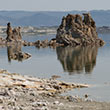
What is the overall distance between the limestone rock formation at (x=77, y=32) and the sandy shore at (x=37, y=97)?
88070 mm

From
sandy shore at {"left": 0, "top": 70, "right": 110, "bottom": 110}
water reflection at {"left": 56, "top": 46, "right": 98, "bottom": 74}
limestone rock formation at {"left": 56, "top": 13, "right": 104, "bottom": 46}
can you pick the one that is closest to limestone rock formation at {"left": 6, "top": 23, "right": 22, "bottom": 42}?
limestone rock formation at {"left": 56, "top": 13, "right": 104, "bottom": 46}

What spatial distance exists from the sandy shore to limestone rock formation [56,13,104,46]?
88.1 metres

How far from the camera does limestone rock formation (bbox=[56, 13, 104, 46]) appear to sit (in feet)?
402

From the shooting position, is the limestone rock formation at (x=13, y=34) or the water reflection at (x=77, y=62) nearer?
the water reflection at (x=77, y=62)

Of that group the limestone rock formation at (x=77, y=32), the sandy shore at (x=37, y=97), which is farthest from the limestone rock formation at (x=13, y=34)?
the sandy shore at (x=37, y=97)

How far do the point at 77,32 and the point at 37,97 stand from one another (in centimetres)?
9772

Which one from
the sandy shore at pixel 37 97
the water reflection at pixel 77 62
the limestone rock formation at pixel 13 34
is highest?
the sandy shore at pixel 37 97

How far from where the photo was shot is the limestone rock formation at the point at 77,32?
12250 centimetres

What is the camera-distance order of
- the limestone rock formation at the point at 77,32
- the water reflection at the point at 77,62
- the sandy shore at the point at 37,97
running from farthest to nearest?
the limestone rock formation at the point at 77,32 → the water reflection at the point at 77,62 → the sandy shore at the point at 37,97

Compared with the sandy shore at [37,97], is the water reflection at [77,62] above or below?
below

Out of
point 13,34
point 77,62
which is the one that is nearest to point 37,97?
point 77,62

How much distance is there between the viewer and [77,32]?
405ft

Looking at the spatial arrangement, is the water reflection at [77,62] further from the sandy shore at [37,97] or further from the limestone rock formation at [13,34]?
the limestone rock formation at [13,34]

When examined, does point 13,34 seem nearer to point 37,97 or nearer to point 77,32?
point 77,32
